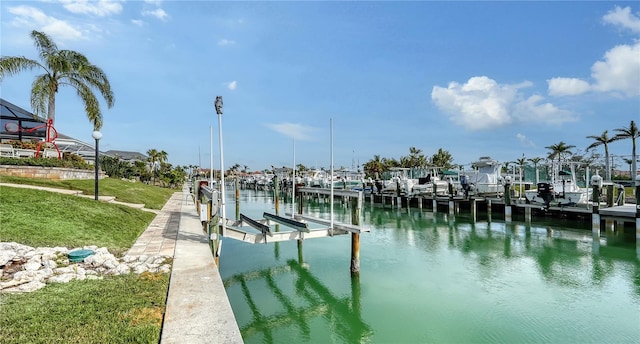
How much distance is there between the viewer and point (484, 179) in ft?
89.7

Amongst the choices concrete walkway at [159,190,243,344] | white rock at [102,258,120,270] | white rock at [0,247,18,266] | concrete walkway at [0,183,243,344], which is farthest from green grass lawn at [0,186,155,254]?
concrete walkway at [159,190,243,344]

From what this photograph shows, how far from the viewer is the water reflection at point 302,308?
23.1 feet

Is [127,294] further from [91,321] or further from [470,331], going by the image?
[470,331]

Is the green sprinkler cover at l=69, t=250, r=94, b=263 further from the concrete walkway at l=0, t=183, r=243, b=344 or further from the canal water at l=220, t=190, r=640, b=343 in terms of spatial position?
the canal water at l=220, t=190, r=640, b=343

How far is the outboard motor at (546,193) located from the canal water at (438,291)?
3708 mm

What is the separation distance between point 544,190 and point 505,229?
3240 mm

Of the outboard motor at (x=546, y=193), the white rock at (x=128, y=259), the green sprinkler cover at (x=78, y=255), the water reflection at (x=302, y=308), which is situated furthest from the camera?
the outboard motor at (x=546, y=193)

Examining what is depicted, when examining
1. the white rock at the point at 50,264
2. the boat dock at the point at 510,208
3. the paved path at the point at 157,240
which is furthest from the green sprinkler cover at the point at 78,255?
the boat dock at the point at 510,208

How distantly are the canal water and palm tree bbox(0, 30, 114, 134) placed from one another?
15.8 meters

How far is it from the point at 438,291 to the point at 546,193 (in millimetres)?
14355

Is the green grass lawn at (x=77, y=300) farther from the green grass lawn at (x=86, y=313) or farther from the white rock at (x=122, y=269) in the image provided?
the white rock at (x=122, y=269)

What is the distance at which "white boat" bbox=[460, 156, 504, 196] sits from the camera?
25.9m

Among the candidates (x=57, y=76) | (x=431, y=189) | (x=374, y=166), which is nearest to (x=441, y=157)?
(x=374, y=166)

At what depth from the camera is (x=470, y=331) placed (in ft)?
23.1
